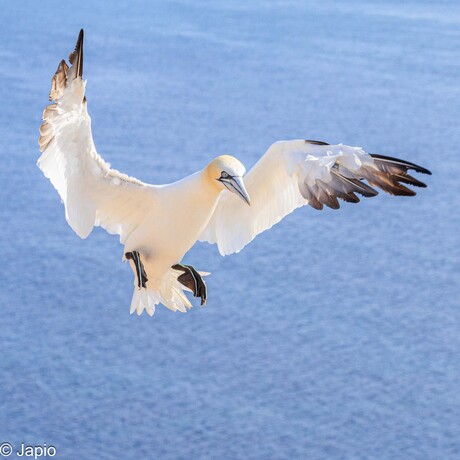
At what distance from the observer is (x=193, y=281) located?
101 inches

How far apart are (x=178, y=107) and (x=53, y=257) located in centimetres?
219

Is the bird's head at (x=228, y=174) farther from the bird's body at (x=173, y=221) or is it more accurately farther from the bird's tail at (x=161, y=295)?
the bird's tail at (x=161, y=295)

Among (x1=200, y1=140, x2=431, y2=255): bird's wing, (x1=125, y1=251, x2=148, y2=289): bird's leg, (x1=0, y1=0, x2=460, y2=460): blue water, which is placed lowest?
(x1=125, y1=251, x2=148, y2=289): bird's leg

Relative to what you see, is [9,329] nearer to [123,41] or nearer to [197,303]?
[197,303]

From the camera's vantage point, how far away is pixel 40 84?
7.83 m

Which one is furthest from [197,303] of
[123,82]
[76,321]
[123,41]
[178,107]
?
[123,41]

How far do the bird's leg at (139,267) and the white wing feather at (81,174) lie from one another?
0.09 metres

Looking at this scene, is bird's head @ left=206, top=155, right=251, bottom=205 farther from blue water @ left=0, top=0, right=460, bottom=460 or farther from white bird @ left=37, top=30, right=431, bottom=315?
blue water @ left=0, top=0, right=460, bottom=460

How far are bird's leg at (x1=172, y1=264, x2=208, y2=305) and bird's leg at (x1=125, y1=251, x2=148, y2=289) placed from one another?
0.12 meters

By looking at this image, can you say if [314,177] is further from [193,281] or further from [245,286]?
[245,286]

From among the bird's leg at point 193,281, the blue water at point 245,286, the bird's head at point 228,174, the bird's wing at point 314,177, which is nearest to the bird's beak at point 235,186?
the bird's head at point 228,174

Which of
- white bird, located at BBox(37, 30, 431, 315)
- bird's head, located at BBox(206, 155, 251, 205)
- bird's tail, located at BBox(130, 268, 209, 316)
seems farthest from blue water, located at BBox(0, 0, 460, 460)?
bird's head, located at BBox(206, 155, 251, 205)

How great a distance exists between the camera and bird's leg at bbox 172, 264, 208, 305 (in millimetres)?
2553

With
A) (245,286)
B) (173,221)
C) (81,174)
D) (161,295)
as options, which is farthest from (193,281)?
(245,286)
